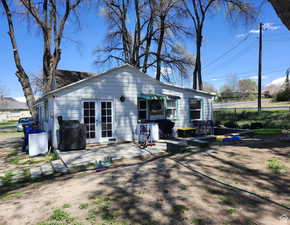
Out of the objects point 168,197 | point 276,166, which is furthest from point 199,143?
point 168,197

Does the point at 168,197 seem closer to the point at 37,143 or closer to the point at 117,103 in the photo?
the point at 117,103

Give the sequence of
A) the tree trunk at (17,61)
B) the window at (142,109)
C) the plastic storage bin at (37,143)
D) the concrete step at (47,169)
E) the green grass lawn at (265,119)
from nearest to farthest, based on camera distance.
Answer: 1. the concrete step at (47,169)
2. the plastic storage bin at (37,143)
3. the window at (142,109)
4. the green grass lawn at (265,119)
5. the tree trunk at (17,61)

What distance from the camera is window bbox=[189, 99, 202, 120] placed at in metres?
11.0

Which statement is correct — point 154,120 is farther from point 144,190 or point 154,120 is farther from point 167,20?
point 167,20

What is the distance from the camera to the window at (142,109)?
9805 mm

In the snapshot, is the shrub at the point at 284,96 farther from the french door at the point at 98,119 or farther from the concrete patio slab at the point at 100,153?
the french door at the point at 98,119

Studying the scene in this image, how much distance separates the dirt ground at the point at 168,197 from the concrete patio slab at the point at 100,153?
125cm

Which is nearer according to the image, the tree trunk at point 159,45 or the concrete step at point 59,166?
the concrete step at point 59,166

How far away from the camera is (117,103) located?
899 cm

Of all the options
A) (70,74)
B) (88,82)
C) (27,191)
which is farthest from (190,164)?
(70,74)

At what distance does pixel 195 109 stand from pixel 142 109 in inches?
134

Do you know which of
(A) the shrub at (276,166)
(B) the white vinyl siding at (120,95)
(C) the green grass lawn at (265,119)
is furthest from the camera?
(C) the green grass lawn at (265,119)

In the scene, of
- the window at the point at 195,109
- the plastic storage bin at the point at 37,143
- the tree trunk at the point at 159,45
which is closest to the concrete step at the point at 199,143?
the window at the point at 195,109

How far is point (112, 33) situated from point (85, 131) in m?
16.6
